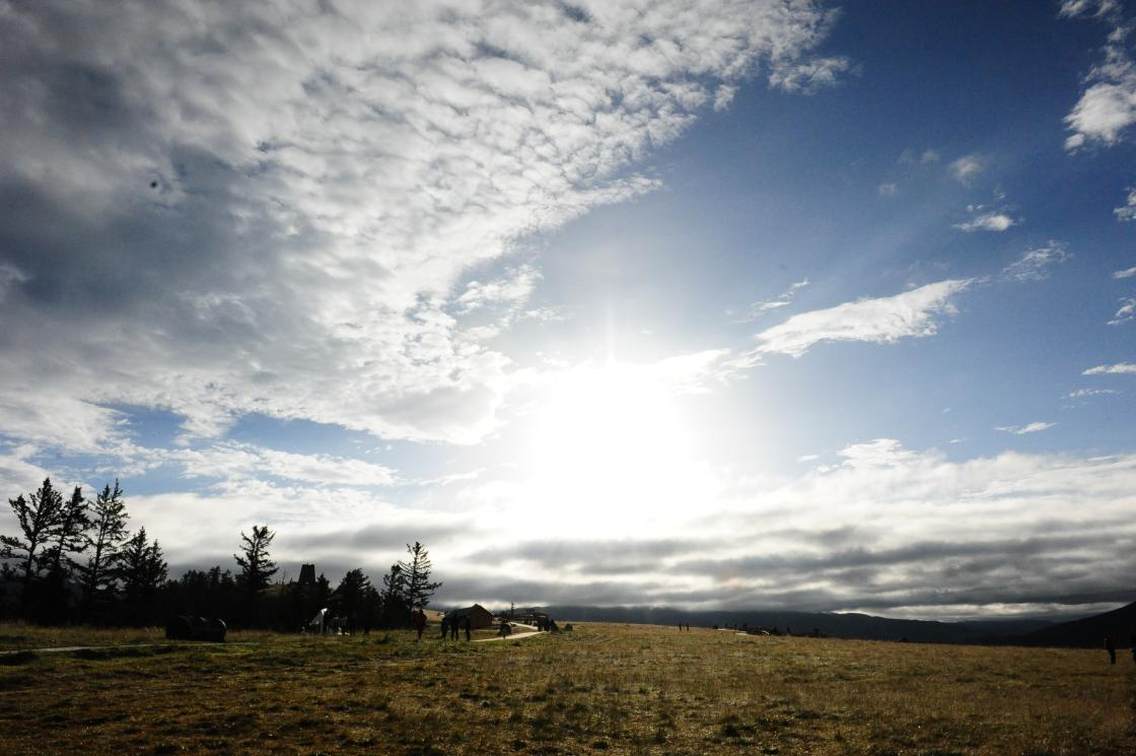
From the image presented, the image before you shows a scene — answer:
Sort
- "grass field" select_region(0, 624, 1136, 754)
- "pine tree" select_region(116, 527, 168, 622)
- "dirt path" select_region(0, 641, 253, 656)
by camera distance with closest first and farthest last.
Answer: "grass field" select_region(0, 624, 1136, 754) → "dirt path" select_region(0, 641, 253, 656) → "pine tree" select_region(116, 527, 168, 622)

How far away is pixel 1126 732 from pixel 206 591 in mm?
114207

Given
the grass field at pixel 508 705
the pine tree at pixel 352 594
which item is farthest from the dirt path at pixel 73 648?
the pine tree at pixel 352 594

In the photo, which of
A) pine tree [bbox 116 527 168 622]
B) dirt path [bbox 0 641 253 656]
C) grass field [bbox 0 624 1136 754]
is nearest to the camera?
grass field [bbox 0 624 1136 754]

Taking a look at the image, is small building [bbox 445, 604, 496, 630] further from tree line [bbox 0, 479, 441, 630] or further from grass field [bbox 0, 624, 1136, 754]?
grass field [bbox 0, 624, 1136, 754]

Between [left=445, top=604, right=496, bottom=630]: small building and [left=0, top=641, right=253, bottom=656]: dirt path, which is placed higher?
[left=0, top=641, right=253, bottom=656]: dirt path

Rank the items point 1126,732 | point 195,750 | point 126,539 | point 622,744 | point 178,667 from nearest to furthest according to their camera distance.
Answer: point 195,750 → point 622,744 → point 1126,732 → point 178,667 → point 126,539

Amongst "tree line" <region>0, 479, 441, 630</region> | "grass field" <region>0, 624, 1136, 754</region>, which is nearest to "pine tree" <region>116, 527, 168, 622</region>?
"tree line" <region>0, 479, 441, 630</region>

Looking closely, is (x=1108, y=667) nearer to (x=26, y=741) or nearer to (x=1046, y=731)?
(x=1046, y=731)

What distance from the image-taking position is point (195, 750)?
13.1 m

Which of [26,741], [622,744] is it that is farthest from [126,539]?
[622,744]

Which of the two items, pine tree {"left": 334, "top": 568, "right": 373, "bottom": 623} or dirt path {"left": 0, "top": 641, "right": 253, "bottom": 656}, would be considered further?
pine tree {"left": 334, "top": 568, "right": 373, "bottom": 623}

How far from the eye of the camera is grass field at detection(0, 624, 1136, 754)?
1491 cm

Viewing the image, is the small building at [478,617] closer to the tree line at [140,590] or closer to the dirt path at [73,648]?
the tree line at [140,590]

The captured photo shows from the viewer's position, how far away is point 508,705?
64.9 feet
